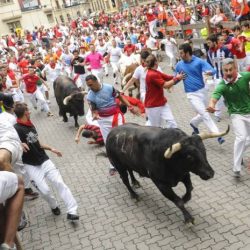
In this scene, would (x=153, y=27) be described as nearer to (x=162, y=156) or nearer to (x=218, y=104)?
(x=218, y=104)

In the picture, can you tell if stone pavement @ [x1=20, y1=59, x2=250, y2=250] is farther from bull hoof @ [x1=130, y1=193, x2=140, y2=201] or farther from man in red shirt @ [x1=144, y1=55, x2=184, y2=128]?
man in red shirt @ [x1=144, y1=55, x2=184, y2=128]

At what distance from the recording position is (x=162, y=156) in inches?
222

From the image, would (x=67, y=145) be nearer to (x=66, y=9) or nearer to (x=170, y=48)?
(x=170, y=48)

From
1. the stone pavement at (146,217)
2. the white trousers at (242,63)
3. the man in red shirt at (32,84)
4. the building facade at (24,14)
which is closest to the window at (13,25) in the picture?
the building facade at (24,14)

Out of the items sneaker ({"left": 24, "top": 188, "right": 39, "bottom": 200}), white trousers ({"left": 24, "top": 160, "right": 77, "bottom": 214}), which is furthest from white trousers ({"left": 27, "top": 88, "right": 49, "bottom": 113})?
white trousers ({"left": 24, "top": 160, "right": 77, "bottom": 214})

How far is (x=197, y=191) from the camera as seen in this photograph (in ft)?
22.5

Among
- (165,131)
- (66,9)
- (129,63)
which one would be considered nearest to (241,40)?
(129,63)

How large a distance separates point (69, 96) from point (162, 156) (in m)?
6.55

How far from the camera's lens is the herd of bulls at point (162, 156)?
5246 millimetres

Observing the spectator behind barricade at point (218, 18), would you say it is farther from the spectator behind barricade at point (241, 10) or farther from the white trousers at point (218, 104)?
the white trousers at point (218, 104)

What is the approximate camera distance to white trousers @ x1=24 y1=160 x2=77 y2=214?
6.63 meters

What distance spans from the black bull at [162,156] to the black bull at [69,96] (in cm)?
493

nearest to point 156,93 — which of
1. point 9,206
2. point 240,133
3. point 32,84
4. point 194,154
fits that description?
point 240,133

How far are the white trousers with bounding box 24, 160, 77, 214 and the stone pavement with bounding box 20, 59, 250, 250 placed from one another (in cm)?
37
